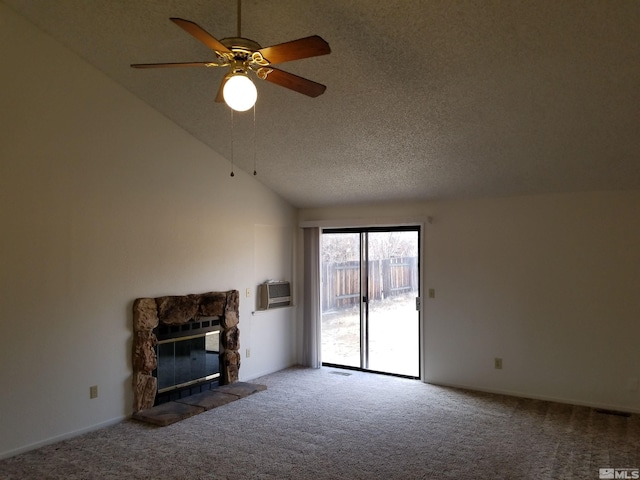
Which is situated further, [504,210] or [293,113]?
[504,210]

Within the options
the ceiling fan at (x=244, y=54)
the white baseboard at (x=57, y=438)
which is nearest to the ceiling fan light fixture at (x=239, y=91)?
the ceiling fan at (x=244, y=54)

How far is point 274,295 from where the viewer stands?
6.16 m

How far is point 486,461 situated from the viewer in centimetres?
347

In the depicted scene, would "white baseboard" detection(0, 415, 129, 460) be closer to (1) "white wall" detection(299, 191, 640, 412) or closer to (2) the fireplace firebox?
(2) the fireplace firebox

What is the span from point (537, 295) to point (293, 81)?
370 centimetres

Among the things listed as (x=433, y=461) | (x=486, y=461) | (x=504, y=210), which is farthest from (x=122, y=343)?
(x=504, y=210)

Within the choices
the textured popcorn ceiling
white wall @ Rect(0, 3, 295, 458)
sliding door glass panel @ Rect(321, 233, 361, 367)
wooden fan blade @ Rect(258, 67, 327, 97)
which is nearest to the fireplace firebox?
white wall @ Rect(0, 3, 295, 458)

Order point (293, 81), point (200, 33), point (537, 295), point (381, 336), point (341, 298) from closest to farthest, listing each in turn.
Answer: point (200, 33)
point (293, 81)
point (537, 295)
point (381, 336)
point (341, 298)

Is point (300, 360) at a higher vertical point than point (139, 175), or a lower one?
lower

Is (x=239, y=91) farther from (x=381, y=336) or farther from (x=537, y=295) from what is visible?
(x=381, y=336)

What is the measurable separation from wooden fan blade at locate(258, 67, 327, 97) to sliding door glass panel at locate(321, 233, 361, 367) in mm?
3631

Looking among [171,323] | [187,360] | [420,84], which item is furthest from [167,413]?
[420,84]

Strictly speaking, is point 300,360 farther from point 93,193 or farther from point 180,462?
point 93,193

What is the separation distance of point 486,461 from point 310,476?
1.33 m
